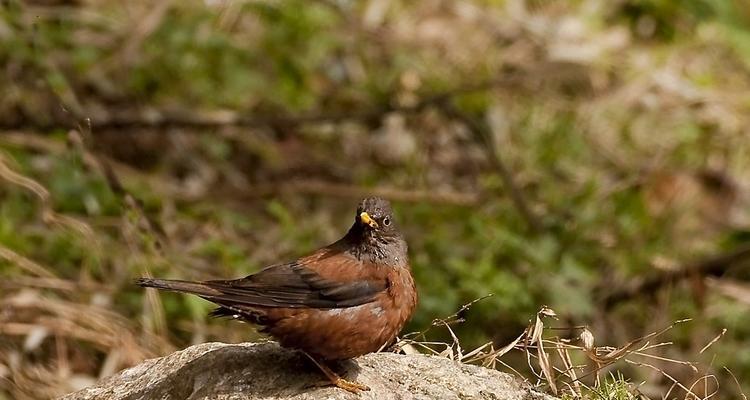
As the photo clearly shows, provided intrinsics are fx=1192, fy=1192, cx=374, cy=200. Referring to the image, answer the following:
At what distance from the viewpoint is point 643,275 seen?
827 cm

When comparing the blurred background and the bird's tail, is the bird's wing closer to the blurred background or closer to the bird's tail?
the bird's tail

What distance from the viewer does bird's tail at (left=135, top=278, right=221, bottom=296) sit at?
369cm

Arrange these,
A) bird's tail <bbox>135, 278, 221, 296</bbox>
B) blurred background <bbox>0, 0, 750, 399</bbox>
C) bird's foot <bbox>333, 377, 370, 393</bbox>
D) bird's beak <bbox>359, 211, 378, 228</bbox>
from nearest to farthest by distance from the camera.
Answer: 1. bird's tail <bbox>135, 278, 221, 296</bbox>
2. bird's foot <bbox>333, 377, 370, 393</bbox>
3. bird's beak <bbox>359, 211, 378, 228</bbox>
4. blurred background <bbox>0, 0, 750, 399</bbox>

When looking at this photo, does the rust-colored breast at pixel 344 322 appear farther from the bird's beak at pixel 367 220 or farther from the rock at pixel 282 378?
the bird's beak at pixel 367 220

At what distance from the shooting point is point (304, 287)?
13.4ft

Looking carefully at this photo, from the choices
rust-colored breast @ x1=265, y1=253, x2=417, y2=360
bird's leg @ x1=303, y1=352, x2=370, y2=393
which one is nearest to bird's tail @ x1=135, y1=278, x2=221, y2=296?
rust-colored breast @ x1=265, y1=253, x2=417, y2=360

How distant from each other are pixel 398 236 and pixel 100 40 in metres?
5.45

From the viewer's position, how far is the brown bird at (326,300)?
12.9 ft

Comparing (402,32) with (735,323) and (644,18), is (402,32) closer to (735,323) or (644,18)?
(644,18)

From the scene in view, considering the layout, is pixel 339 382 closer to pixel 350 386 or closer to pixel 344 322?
pixel 350 386

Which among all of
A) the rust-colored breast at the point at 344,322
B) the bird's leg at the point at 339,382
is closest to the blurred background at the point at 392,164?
the rust-colored breast at the point at 344,322

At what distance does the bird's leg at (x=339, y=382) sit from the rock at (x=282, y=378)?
20 mm

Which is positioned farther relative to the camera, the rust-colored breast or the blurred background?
the blurred background

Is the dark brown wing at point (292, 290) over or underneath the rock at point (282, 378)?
over
